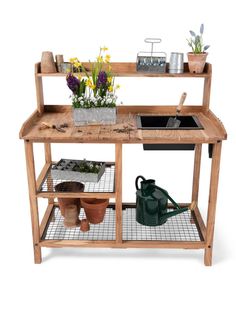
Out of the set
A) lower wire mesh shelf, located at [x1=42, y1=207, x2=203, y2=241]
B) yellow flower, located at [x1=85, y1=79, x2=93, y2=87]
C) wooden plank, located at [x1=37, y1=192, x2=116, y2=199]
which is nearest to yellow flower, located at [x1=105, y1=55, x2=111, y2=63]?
yellow flower, located at [x1=85, y1=79, x2=93, y2=87]

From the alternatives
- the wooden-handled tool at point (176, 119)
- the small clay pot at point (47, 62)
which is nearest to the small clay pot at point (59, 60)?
the small clay pot at point (47, 62)

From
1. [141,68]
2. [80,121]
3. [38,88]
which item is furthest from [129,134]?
[38,88]

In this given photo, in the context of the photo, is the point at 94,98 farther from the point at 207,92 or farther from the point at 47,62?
the point at 207,92

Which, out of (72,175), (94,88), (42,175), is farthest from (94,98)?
(42,175)

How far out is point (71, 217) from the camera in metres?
Answer: 3.43

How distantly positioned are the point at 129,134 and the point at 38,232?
3.55 ft

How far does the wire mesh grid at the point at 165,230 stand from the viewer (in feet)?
11.1

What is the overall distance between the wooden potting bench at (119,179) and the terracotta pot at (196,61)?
2.2 inches

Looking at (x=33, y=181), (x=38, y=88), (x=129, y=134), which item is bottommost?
(x=33, y=181)

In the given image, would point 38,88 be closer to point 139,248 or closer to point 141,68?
point 141,68

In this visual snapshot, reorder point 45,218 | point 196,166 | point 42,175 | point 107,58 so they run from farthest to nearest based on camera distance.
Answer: point 196,166 < point 45,218 < point 42,175 < point 107,58

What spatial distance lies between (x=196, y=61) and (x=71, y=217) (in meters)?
1.69

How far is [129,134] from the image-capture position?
2.95m

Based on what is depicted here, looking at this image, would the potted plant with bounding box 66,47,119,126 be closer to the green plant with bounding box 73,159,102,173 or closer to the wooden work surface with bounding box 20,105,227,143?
the wooden work surface with bounding box 20,105,227,143
